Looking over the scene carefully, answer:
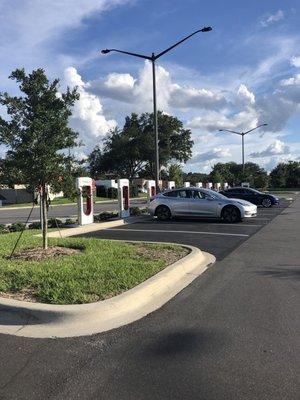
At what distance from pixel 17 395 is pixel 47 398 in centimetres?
26

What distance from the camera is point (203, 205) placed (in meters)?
20.8

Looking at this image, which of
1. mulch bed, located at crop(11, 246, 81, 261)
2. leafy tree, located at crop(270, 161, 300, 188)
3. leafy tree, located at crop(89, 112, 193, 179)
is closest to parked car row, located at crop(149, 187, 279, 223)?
mulch bed, located at crop(11, 246, 81, 261)

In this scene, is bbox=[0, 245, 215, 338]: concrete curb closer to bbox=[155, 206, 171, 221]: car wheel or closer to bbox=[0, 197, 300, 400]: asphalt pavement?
bbox=[0, 197, 300, 400]: asphalt pavement

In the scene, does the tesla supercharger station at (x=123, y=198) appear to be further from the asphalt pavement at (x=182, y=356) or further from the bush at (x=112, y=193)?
the bush at (x=112, y=193)

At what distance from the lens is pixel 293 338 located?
5449mm

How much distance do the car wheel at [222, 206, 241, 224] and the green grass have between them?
10.2m

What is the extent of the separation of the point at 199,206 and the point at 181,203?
2.56 ft

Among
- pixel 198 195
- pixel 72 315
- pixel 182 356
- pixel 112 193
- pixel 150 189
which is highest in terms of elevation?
pixel 150 189

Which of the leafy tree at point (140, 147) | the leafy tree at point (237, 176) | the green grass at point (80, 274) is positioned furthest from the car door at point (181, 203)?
the leafy tree at point (140, 147)

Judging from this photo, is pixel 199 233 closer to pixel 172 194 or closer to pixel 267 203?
pixel 172 194

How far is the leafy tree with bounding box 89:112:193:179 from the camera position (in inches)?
3450

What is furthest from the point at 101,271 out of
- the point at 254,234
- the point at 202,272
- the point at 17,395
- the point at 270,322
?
the point at 254,234

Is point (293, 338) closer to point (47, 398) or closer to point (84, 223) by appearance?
point (47, 398)

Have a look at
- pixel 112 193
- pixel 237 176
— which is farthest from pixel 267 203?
pixel 237 176
